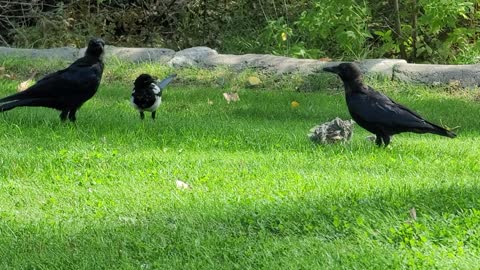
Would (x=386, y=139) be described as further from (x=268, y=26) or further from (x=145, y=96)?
(x=268, y=26)

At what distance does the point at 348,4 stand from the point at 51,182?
8.01 metres

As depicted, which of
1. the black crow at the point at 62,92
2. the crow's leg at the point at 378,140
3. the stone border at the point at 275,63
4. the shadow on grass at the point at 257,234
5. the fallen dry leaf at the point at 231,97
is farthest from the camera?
the stone border at the point at 275,63

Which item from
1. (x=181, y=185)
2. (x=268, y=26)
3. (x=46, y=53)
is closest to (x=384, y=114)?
(x=181, y=185)

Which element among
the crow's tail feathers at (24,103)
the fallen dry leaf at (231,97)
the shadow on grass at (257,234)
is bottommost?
the fallen dry leaf at (231,97)

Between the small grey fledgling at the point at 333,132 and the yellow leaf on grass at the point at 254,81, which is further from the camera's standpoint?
the yellow leaf on grass at the point at 254,81

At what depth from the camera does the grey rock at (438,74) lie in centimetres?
1152

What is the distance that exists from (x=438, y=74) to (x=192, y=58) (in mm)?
3715

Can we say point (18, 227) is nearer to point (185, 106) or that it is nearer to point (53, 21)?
point (185, 106)

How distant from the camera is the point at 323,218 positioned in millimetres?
5246

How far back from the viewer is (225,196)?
19.2 ft

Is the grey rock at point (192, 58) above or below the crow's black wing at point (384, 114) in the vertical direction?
below

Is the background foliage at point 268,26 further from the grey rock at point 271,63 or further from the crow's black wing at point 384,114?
the crow's black wing at point 384,114

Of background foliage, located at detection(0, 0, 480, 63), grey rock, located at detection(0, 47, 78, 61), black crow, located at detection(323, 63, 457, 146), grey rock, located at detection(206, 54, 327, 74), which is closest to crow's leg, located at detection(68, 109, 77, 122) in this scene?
black crow, located at detection(323, 63, 457, 146)

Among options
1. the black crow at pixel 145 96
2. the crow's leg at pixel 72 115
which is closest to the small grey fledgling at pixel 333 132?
the black crow at pixel 145 96
